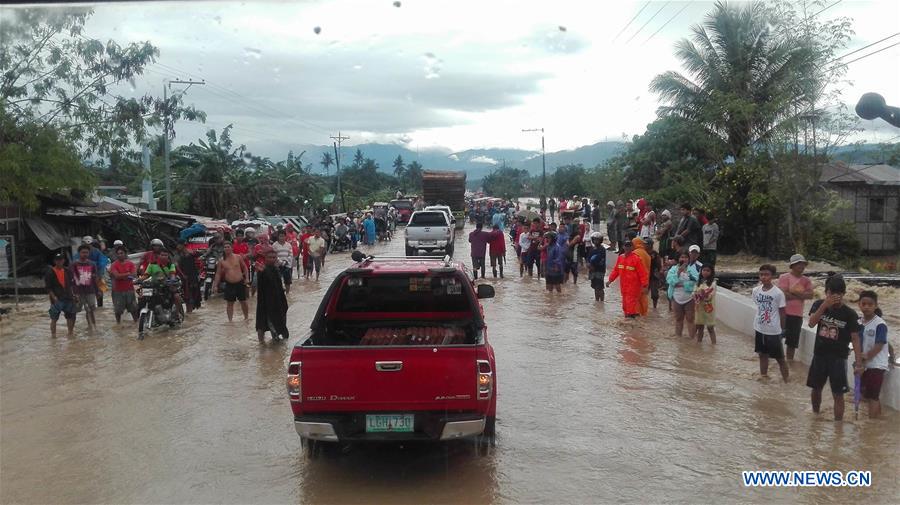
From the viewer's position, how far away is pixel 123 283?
1331 centimetres

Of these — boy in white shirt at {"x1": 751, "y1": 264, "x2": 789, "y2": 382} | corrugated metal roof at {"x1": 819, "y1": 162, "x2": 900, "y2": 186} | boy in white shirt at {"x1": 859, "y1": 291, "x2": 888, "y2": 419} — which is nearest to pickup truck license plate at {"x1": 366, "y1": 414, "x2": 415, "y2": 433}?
boy in white shirt at {"x1": 859, "y1": 291, "x2": 888, "y2": 419}

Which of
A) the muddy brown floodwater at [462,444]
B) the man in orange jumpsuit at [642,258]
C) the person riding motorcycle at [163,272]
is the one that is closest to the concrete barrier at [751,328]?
the muddy brown floodwater at [462,444]

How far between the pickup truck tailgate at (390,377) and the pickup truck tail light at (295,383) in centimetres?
4

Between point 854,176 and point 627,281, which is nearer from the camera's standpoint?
point 627,281

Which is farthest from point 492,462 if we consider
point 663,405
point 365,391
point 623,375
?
point 623,375

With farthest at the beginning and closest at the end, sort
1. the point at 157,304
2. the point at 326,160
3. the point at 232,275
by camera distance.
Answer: the point at 326,160, the point at 232,275, the point at 157,304

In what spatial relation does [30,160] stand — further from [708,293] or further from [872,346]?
[872,346]

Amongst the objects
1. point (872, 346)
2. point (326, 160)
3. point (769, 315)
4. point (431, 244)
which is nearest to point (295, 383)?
point (872, 346)

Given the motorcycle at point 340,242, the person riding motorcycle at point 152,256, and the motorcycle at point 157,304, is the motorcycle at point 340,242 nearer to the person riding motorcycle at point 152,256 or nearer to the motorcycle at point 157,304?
the motorcycle at point 157,304

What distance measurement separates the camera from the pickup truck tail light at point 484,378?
18.7 ft

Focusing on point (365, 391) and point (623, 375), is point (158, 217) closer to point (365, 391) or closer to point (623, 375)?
point (623, 375)

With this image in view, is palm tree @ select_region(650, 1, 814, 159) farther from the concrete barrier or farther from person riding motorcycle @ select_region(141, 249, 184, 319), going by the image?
person riding motorcycle @ select_region(141, 249, 184, 319)

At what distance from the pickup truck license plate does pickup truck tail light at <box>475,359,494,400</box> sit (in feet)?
1.84

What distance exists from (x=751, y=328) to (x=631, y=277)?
2.11 meters
